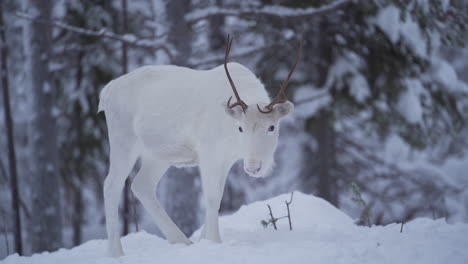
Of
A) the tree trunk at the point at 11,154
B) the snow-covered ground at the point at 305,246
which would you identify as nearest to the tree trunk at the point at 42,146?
the tree trunk at the point at 11,154

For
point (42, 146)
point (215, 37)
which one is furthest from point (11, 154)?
point (215, 37)

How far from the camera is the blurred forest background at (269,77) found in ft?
26.4

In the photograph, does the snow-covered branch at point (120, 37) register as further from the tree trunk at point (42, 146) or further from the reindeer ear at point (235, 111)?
the reindeer ear at point (235, 111)

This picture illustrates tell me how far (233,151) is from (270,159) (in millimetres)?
379

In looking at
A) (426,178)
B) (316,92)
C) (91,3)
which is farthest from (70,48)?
(426,178)

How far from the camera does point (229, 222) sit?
5234 millimetres

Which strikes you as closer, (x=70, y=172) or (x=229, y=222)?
(x=229, y=222)

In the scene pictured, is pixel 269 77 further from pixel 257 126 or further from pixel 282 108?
pixel 257 126

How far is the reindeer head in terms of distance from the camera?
365 cm

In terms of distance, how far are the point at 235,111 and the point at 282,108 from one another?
0.40 meters

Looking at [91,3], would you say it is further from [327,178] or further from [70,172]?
[327,178]

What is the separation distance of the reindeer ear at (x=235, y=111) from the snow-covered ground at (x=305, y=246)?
1.07m

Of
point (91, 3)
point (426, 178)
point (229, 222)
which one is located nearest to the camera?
point (229, 222)

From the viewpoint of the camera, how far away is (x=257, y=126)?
3730 millimetres
